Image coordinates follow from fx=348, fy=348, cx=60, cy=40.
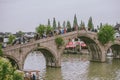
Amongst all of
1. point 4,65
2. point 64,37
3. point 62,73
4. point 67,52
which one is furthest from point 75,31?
point 4,65

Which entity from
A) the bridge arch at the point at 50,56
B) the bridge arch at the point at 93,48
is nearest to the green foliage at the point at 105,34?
the bridge arch at the point at 93,48

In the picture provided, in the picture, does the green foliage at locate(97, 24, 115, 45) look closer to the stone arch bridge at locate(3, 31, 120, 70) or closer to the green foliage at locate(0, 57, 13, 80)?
the stone arch bridge at locate(3, 31, 120, 70)

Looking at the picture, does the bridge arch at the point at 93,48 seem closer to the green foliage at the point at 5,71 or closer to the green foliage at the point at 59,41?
the green foliage at the point at 59,41

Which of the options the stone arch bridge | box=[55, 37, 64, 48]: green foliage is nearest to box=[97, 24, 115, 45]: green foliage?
the stone arch bridge

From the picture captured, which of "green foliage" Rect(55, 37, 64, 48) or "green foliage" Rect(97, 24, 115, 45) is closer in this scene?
"green foliage" Rect(55, 37, 64, 48)

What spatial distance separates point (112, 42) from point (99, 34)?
3180 millimetres

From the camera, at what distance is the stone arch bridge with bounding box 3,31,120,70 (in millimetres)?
41719

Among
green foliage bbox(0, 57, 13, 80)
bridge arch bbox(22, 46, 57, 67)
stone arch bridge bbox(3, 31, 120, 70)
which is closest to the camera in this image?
green foliage bbox(0, 57, 13, 80)

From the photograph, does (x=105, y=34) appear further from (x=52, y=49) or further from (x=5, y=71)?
(x=5, y=71)

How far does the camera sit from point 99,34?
52250 millimetres

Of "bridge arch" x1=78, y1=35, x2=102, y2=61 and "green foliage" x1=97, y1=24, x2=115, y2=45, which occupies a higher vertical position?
"green foliage" x1=97, y1=24, x2=115, y2=45

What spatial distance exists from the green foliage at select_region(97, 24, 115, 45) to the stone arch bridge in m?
0.72

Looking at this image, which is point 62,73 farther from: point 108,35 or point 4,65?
point 4,65

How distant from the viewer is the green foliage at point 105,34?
52.1 meters
